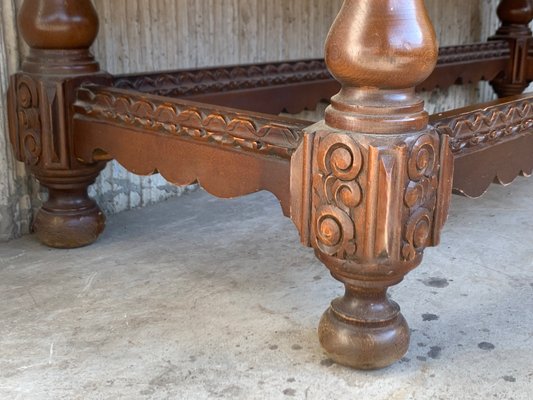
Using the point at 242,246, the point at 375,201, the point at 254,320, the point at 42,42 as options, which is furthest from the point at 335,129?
the point at 42,42

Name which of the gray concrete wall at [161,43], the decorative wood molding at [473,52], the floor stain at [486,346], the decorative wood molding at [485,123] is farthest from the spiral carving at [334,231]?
the decorative wood molding at [473,52]

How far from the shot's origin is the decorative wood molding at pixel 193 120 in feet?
4.38

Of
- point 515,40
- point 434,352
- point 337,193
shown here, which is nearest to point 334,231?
point 337,193

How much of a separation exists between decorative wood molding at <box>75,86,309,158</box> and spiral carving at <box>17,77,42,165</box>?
0.10 metres

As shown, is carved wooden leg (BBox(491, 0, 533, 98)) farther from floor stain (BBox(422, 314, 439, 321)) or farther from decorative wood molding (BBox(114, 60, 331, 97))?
floor stain (BBox(422, 314, 439, 321))

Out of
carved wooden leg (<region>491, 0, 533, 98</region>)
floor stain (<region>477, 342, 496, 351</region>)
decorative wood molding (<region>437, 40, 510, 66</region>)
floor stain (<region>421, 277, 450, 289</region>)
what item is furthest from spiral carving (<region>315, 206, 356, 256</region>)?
carved wooden leg (<region>491, 0, 533, 98</region>)

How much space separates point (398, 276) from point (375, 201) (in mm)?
152

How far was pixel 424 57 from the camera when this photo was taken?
1.17 m

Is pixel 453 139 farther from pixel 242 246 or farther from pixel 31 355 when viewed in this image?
pixel 31 355

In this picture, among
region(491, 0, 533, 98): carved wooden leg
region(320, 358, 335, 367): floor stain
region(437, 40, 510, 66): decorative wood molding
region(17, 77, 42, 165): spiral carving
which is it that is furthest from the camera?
region(491, 0, 533, 98): carved wooden leg

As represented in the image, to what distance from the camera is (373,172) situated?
3.77 ft

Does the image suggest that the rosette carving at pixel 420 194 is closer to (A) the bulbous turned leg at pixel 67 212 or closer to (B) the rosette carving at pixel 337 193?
(B) the rosette carving at pixel 337 193

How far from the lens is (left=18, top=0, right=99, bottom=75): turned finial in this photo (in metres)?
1.73

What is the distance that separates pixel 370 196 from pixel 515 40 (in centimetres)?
213
